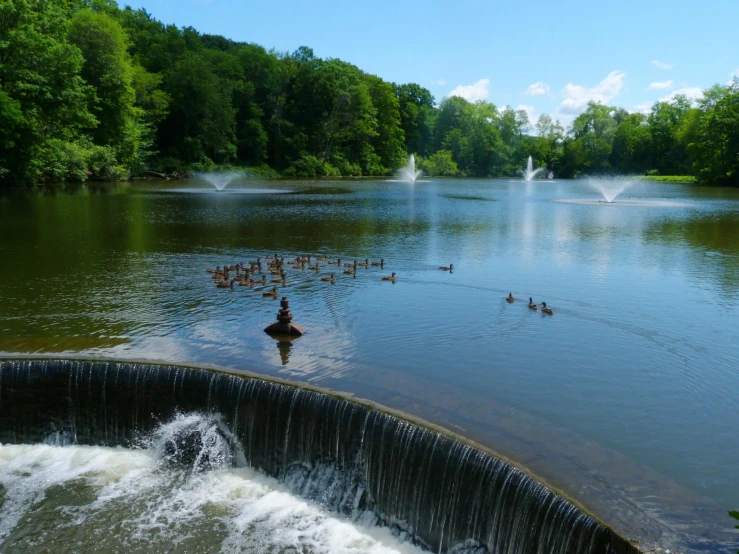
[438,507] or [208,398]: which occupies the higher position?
[208,398]

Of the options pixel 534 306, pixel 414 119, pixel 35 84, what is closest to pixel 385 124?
pixel 414 119

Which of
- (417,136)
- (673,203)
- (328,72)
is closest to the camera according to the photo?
(673,203)

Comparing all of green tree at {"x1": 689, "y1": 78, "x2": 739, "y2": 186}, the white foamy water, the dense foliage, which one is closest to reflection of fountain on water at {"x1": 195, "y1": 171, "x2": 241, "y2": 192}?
A: the dense foliage

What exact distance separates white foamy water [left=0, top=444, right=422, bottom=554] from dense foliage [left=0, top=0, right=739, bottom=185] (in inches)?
1333

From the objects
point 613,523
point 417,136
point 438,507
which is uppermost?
point 417,136

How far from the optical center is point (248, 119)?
81.2 metres

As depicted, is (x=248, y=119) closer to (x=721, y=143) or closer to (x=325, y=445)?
(x=721, y=143)

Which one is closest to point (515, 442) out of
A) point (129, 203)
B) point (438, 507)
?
point (438, 507)

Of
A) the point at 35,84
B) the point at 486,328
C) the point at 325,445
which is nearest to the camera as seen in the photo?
the point at 325,445

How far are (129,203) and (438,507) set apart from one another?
34.0 m

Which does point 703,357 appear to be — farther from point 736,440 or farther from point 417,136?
point 417,136

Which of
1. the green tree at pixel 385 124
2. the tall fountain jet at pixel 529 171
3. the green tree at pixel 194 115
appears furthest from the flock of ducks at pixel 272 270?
the tall fountain jet at pixel 529 171

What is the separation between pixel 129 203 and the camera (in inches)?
1453

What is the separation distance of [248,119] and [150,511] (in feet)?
256
